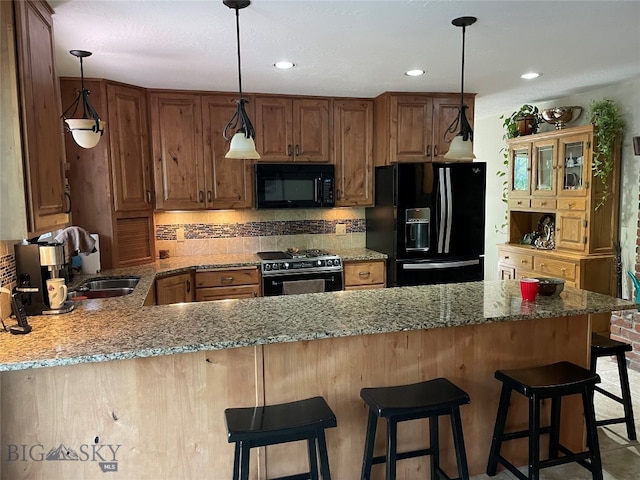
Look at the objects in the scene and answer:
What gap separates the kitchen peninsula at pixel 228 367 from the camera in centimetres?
186

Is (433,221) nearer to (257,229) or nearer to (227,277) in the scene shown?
(257,229)

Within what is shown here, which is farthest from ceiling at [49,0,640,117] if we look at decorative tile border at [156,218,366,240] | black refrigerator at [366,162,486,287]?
decorative tile border at [156,218,366,240]

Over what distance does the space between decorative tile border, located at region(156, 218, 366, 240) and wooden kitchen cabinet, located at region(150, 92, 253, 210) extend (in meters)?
0.36

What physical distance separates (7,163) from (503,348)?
7.64 ft

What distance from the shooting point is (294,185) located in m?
4.30

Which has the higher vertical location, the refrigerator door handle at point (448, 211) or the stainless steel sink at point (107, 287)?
the refrigerator door handle at point (448, 211)

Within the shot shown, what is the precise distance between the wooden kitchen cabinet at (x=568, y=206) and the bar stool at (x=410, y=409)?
2754mm

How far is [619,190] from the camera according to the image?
414cm

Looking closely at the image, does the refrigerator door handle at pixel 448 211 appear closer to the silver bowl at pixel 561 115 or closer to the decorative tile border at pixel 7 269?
the silver bowl at pixel 561 115

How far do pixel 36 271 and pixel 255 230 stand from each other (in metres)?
2.40

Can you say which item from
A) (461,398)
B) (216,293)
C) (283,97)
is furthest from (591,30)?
(216,293)

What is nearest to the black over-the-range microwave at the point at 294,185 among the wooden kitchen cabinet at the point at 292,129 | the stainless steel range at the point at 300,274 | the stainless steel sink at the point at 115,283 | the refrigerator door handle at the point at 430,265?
the wooden kitchen cabinet at the point at 292,129

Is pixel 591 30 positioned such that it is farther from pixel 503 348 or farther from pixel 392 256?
pixel 392 256

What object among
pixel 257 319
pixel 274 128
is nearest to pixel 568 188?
pixel 274 128
